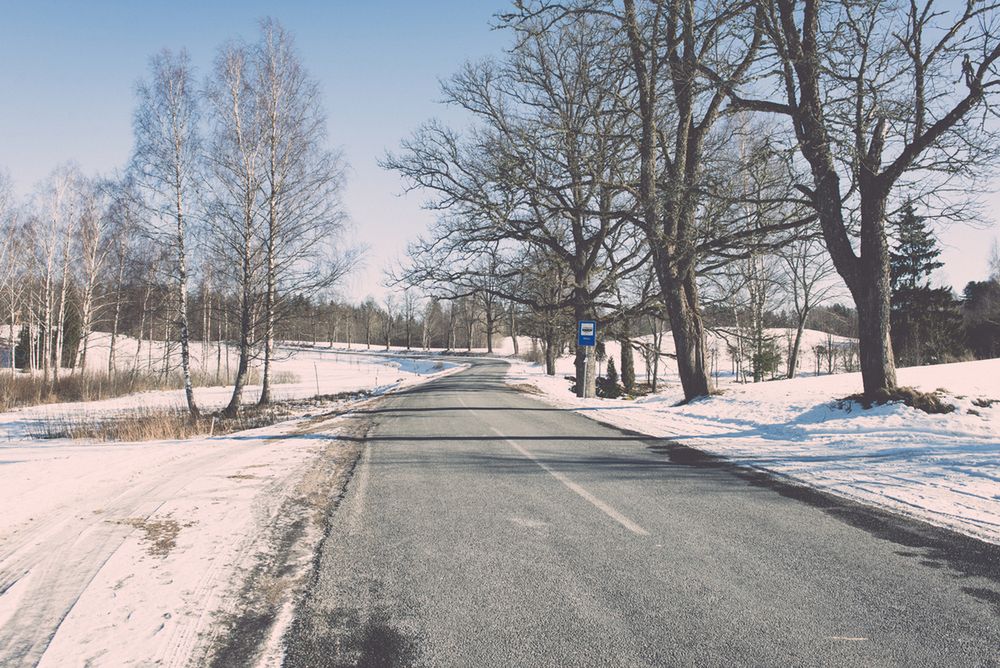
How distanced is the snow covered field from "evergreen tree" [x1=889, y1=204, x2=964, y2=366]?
25.4 metres

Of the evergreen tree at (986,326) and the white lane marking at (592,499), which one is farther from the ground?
the evergreen tree at (986,326)

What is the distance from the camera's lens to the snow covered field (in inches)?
205

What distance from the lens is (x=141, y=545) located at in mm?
4047

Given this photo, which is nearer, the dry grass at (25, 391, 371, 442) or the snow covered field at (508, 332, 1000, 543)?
the snow covered field at (508, 332, 1000, 543)

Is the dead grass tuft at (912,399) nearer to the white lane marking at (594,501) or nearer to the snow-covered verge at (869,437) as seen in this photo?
the snow-covered verge at (869,437)

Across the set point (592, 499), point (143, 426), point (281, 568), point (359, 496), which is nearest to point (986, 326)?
point (592, 499)

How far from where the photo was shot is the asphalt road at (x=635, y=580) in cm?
256

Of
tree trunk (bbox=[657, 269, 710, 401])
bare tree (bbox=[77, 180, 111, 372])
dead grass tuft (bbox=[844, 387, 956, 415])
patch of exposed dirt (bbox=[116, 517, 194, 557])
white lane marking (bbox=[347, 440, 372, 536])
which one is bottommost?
white lane marking (bbox=[347, 440, 372, 536])

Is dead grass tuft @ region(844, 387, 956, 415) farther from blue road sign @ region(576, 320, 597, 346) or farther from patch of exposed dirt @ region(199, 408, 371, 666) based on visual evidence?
blue road sign @ region(576, 320, 597, 346)

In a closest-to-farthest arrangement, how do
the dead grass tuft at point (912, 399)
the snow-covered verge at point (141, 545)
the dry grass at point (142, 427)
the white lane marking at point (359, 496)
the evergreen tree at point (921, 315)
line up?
the snow-covered verge at point (141, 545)
the white lane marking at point (359, 496)
the dead grass tuft at point (912, 399)
the dry grass at point (142, 427)
the evergreen tree at point (921, 315)

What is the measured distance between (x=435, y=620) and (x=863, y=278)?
10844mm

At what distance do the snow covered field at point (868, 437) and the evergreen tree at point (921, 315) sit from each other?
25378 mm

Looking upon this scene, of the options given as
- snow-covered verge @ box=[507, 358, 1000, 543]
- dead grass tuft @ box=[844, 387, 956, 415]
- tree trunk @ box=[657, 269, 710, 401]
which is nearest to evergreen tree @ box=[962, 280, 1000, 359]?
snow-covered verge @ box=[507, 358, 1000, 543]

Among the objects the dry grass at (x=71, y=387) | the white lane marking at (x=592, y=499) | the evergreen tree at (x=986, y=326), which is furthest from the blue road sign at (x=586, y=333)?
the evergreen tree at (x=986, y=326)
